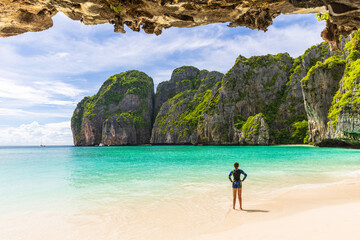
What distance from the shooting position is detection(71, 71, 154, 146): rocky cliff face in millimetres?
146000

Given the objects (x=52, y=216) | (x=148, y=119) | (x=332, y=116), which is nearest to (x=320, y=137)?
(x=332, y=116)

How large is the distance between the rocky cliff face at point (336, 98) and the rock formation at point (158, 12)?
47913 millimetres

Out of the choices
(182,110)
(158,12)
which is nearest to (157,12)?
(158,12)

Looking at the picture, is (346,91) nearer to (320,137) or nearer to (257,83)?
(320,137)

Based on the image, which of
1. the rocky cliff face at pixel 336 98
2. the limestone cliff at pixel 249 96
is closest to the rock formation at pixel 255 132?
the limestone cliff at pixel 249 96

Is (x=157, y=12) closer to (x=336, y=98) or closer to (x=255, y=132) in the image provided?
(x=336, y=98)

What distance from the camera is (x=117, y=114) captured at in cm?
15588

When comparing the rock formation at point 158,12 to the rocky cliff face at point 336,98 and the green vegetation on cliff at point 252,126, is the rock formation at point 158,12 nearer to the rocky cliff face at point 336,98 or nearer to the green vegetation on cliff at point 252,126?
the rocky cliff face at point 336,98

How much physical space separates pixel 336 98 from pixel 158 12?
6156 centimetres

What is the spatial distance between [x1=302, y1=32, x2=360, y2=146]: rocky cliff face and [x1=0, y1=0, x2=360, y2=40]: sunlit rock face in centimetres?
4805

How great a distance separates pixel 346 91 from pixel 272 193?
170ft

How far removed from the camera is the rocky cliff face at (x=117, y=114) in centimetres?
14600

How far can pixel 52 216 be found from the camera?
8.66 meters

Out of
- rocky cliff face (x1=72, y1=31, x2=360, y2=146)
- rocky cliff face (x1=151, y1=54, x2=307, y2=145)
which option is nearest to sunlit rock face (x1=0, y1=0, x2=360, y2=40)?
rocky cliff face (x1=72, y1=31, x2=360, y2=146)
